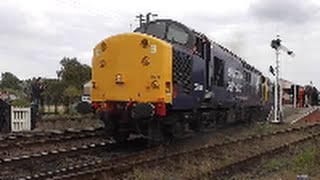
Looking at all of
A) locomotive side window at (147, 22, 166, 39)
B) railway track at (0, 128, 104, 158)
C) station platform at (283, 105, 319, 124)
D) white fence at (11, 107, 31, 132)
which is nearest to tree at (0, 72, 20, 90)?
station platform at (283, 105, 319, 124)

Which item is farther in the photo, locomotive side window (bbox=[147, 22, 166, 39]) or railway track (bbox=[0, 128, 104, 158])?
locomotive side window (bbox=[147, 22, 166, 39])

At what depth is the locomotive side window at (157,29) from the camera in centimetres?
1367

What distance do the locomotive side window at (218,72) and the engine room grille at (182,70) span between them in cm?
246

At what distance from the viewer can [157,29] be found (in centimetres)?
1384

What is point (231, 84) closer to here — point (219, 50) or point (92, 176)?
point (219, 50)

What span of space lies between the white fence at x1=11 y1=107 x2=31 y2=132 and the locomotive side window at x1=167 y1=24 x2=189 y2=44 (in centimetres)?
720

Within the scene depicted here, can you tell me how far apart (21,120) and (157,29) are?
24.2 ft

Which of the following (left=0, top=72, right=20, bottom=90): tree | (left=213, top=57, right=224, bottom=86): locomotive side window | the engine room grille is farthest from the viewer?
(left=0, top=72, right=20, bottom=90): tree

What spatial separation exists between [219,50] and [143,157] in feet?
19.7

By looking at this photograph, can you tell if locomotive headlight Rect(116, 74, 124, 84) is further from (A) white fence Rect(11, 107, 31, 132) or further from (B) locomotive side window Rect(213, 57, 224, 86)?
(A) white fence Rect(11, 107, 31, 132)

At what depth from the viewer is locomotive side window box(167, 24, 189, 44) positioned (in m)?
13.6

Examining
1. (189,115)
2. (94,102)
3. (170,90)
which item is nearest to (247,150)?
(189,115)

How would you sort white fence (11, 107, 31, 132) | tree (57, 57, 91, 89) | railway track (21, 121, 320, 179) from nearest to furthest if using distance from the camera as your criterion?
railway track (21, 121, 320, 179)
white fence (11, 107, 31, 132)
tree (57, 57, 91, 89)

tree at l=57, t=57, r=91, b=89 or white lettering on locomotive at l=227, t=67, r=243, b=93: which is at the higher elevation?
tree at l=57, t=57, r=91, b=89
